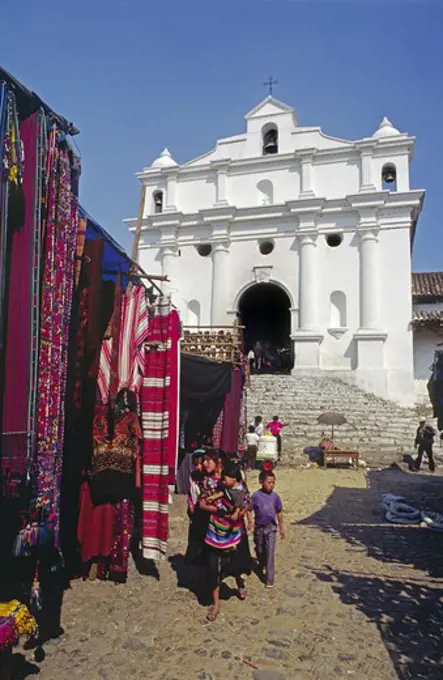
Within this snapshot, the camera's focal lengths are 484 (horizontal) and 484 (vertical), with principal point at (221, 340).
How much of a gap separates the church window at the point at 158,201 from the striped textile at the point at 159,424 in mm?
20127

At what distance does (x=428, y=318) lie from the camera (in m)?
20.0

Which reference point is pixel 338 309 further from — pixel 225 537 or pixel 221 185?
pixel 225 537

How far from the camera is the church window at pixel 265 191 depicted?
22.5 metres

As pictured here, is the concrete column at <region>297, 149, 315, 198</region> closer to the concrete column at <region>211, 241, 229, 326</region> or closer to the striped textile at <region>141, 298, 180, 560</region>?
the concrete column at <region>211, 241, 229, 326</region>

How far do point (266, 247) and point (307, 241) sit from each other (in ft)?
6.78

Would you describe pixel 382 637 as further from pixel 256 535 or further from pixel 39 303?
pixel 39 303

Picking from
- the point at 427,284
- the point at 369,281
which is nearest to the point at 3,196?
the point at 369,281

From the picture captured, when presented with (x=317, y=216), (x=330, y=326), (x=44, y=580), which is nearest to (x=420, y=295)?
(x=330, y=326)

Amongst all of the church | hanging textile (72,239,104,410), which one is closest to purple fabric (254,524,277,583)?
hanging textile (72,239,104,410)

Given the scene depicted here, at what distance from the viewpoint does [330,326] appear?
2075 centimetres

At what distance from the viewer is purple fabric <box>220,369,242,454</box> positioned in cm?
894

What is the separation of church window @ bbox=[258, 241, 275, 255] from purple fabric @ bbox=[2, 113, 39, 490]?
63.9 ft

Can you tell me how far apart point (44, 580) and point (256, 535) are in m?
2.12

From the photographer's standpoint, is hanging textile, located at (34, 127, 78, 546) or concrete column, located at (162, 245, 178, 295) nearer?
hanging textile, located at (34, 127, 78, 546)
